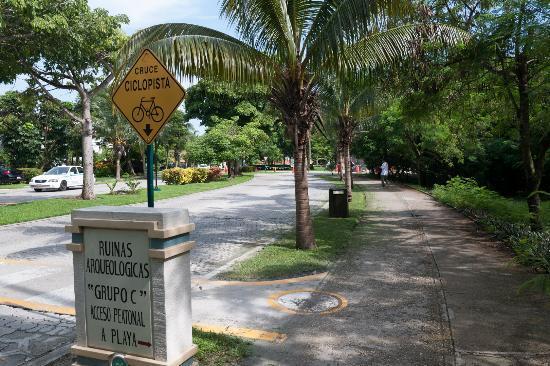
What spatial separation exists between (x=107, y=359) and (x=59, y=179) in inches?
1095

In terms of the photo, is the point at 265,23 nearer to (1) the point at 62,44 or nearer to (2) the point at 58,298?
(2) the point at 58,298

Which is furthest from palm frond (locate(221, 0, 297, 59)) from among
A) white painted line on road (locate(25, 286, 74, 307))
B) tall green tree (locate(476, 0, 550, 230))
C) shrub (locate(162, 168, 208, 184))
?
shrub (locate(162, 168, 208, 184))

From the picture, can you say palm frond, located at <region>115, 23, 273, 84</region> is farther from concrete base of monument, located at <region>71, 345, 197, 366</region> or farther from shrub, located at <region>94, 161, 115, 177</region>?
shrub, located at <region>94, 161, 115, 177</region>

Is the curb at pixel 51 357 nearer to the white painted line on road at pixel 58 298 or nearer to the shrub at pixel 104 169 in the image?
the white painted line on road at pixel 58 298

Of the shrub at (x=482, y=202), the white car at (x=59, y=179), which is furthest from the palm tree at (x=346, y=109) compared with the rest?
the white car at (x=59, y=179)

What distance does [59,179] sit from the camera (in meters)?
29.1

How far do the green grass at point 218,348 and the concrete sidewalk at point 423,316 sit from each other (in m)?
0.17

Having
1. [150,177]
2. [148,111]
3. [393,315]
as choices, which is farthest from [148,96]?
[393,315]

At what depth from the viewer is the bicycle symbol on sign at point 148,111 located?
16.4ft

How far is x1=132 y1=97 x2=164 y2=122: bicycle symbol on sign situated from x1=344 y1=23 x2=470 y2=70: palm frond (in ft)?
16.6

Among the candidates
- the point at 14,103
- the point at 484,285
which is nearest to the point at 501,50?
the point at 484,285

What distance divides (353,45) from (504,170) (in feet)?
70.0

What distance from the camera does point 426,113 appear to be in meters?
11.5

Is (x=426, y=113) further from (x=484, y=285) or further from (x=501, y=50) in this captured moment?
(x=484, y=285)
